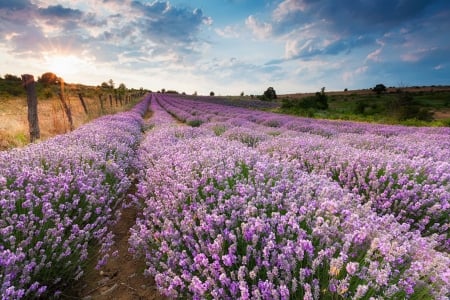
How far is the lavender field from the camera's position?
5.42ft

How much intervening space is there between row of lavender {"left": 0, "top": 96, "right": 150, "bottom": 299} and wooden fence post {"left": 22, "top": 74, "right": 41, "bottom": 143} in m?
4.42

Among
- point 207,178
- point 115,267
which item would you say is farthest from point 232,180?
point 115,267

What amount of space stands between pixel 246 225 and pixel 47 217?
4.93 feet

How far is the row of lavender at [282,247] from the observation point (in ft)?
5.22

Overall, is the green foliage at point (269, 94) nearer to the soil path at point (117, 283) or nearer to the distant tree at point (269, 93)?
the distant tree at point (269, 93)

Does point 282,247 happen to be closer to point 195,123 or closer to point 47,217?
point 47,217

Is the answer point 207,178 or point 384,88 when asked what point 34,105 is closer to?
point 207,178

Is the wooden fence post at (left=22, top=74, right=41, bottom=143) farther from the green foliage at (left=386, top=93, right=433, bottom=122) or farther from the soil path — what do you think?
the green foliage at (left=386, top=93, right=433, bottom=122)

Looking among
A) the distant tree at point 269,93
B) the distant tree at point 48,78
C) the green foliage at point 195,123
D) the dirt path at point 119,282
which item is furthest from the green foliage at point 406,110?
the distant tree at point 48,78

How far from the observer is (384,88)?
57844 millimetres

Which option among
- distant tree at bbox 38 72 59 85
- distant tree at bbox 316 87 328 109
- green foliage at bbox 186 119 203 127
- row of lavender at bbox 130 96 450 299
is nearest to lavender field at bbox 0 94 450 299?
row of lavender at bbox 130 96 450 299

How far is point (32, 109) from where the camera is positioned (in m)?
7.65

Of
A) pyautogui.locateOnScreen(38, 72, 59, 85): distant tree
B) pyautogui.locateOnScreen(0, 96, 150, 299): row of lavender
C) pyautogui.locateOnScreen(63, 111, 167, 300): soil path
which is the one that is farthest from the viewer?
pyautogui.locateOnScreen(38, 72, 59, 85): distant tree

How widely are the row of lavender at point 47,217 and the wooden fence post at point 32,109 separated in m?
4.42
